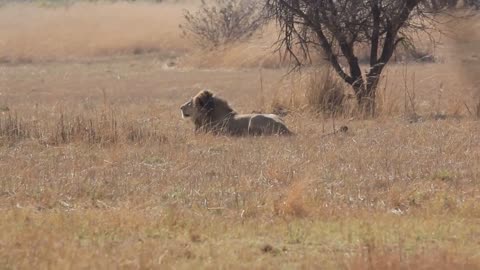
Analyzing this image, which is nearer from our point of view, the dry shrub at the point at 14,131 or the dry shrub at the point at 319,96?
the dry shrub at the point at 14,131

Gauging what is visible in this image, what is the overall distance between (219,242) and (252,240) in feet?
0.93

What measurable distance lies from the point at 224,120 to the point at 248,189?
607cm

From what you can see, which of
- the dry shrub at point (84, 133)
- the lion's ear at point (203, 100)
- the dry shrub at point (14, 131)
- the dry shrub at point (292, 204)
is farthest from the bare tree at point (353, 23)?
the dry shrub at point (292, 204)

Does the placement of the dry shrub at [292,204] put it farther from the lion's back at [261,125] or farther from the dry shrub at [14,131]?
the dry shrub at [14,131]

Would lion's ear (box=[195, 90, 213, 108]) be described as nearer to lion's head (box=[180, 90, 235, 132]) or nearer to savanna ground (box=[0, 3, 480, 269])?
lion's head (box=[180, 90, 235, 132])

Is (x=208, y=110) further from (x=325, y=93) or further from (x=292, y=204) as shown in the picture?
(x=292, y=204)

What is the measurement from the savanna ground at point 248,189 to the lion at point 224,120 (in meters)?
0.34

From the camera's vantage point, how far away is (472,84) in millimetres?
22703

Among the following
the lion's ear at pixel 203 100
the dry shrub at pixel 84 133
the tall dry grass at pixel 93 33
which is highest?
the lion's ear at pixel 203 100

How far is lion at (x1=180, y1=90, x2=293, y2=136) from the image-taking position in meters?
15.5

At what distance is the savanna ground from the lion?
13.4 inches

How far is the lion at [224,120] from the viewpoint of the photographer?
50.7 ft

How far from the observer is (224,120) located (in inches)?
634

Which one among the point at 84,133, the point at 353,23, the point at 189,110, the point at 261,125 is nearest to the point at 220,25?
the point at 353,23
